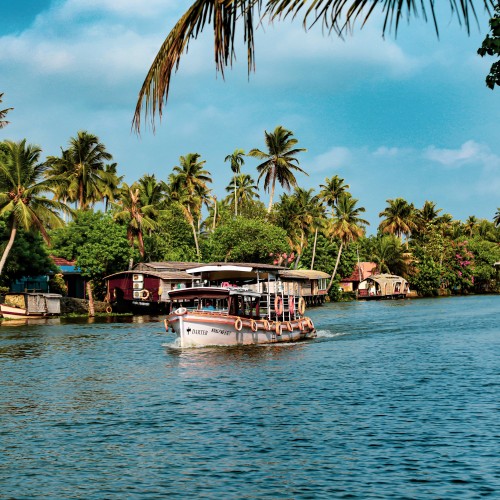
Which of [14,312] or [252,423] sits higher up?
[14,312]

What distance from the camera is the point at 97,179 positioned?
7844 centimetres

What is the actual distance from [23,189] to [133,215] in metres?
17.1

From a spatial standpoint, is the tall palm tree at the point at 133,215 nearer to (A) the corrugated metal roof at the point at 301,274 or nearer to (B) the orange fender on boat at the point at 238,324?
(A) the corrugated metal roof at the point at 301,274

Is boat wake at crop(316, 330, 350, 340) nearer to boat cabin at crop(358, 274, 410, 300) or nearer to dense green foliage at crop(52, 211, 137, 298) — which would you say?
dense green foliage at crop(52, 211, 137, 298)

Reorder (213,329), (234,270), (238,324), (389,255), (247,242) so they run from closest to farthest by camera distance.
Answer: (213,329), (238,324), (234,270), (247,242), (389,255)

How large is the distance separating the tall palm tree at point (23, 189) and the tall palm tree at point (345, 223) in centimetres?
5189

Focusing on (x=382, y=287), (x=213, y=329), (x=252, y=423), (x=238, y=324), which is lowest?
(x=252, y=423)

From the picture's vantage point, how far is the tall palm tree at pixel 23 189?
55.0 meters

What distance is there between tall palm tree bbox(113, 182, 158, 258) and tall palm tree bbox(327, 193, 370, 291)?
111 ft

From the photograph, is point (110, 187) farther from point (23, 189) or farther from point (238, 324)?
point (238, 324)

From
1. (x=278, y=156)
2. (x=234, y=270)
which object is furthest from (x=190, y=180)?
(x=234, y=270)

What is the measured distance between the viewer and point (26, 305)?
61.1 m

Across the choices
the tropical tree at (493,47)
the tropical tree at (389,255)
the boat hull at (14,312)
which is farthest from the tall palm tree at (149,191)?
the tropical tree at (493,47)

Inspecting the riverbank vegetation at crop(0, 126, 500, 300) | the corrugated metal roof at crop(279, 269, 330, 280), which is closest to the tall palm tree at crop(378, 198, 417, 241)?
the riverbank vegetation at crop(0, 126, 500, 300)
